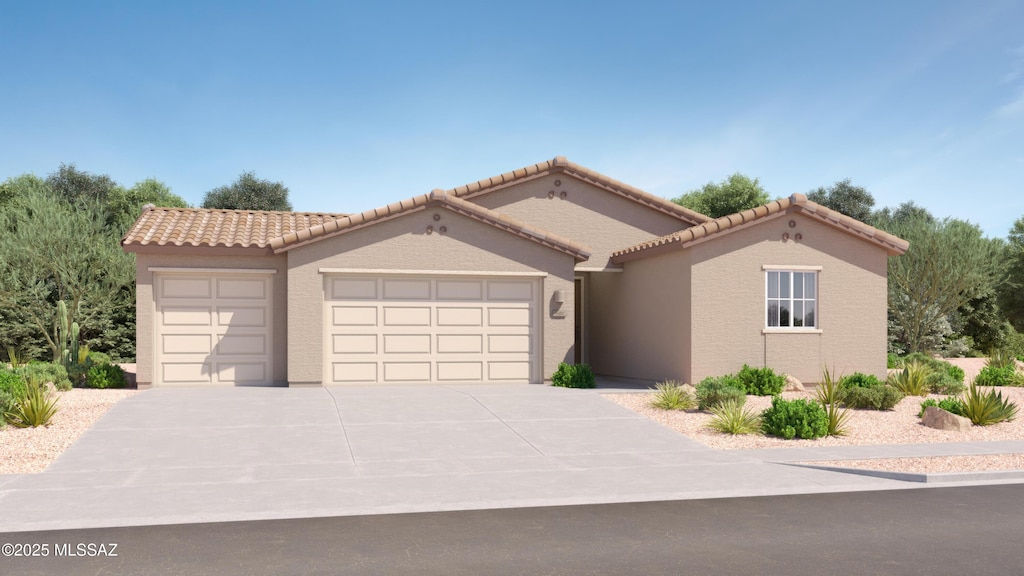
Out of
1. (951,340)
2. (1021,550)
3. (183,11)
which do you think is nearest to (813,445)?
(1021,550)

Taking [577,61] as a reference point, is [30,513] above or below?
below

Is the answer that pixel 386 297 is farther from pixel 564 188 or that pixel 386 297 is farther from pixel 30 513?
pixel 30 513

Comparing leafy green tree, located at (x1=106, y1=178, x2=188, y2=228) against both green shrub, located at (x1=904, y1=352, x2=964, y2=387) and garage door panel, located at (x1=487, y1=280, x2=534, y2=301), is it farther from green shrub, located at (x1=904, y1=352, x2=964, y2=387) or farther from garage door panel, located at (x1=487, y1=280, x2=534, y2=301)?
green shrub, located at (x1=904, y1=352, x2=964, y2=387)

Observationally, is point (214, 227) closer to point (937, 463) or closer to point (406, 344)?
point (406, 344)

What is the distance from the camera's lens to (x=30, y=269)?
83.3 feet

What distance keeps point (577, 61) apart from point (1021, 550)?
1737cm

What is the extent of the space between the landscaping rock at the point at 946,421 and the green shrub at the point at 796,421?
7.32 ft

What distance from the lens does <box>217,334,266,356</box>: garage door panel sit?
17.4m

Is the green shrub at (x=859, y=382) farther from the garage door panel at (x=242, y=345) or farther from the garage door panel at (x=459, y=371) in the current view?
the garage door panel at (x=242, y=345)

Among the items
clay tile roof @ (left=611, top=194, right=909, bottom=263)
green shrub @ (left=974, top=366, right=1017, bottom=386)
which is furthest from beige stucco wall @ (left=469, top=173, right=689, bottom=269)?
green shrub @ (left=974, top=366, right=1017, bottom=386)

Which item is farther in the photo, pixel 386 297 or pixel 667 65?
pixel 667 65

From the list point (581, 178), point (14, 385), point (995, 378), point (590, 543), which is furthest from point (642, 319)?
point (590, 543)

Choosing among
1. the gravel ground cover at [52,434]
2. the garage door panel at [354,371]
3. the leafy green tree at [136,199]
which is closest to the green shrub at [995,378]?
the garage door panel at [354,371]

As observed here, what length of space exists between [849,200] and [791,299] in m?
28.3
